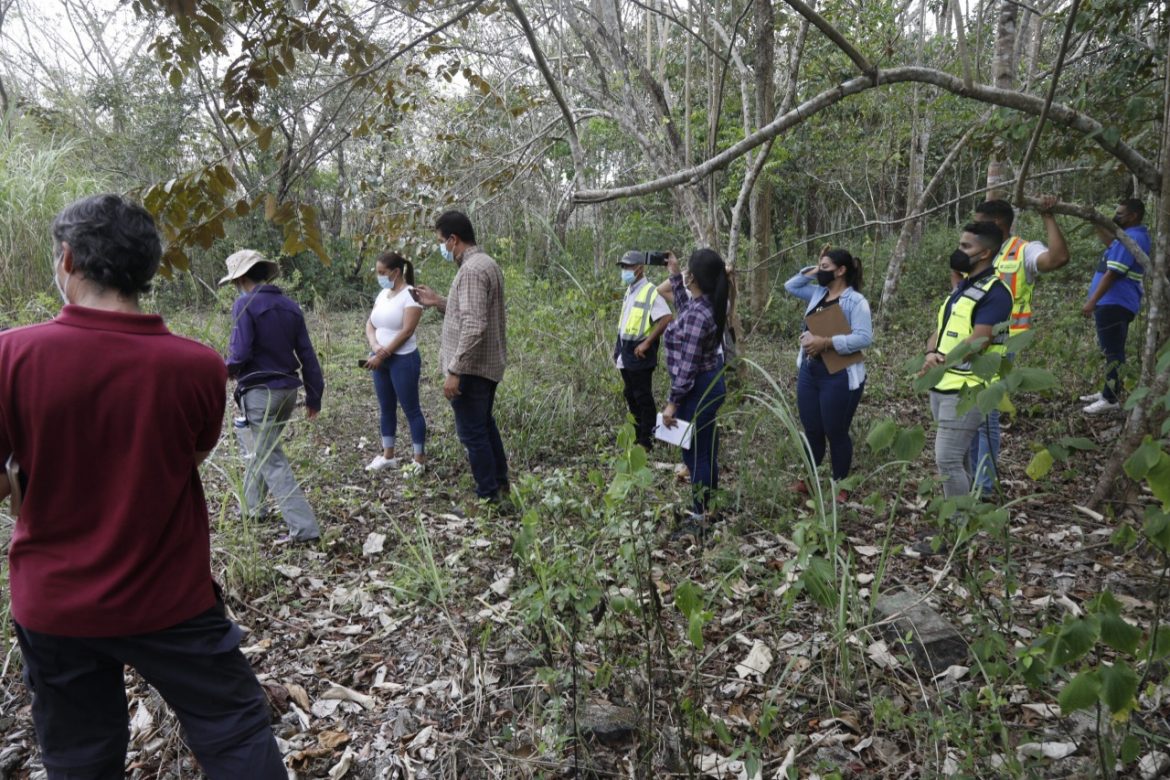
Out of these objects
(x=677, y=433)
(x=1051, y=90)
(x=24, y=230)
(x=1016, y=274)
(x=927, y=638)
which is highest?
(x=1051, y=90)

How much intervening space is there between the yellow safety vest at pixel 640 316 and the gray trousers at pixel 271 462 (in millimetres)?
2399

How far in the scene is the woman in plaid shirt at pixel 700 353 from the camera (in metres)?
3.97

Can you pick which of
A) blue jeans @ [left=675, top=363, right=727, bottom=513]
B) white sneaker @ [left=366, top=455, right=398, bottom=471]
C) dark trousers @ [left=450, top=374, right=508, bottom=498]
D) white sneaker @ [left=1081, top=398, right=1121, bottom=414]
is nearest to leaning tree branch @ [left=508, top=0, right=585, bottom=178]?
blue jeans @ [left=675, top=363, right=727, bottom=513]

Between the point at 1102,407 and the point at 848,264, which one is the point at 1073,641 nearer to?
the point at 848,264

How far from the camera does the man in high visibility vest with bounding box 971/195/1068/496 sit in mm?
3760

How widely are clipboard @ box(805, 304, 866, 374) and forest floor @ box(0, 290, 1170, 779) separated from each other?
2.64 feet

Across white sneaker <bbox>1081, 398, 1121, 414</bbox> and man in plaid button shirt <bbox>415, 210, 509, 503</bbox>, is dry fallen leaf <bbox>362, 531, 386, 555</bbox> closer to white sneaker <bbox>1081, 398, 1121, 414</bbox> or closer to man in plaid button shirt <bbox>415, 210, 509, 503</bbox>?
man in plaid button shirt <bbox>415, 210, 509, 503</bbox>

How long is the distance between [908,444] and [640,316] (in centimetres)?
334

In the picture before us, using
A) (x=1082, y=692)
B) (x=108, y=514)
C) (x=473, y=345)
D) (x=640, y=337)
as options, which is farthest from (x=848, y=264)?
(x=108, y=514)

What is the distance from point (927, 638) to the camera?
274 cm

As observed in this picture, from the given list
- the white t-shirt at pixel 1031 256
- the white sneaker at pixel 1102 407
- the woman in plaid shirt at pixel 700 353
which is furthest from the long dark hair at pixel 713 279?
the white sneaker at pixel 1102 407

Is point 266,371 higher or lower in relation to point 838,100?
lower

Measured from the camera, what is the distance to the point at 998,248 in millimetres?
3580

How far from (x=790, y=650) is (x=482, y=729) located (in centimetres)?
128
